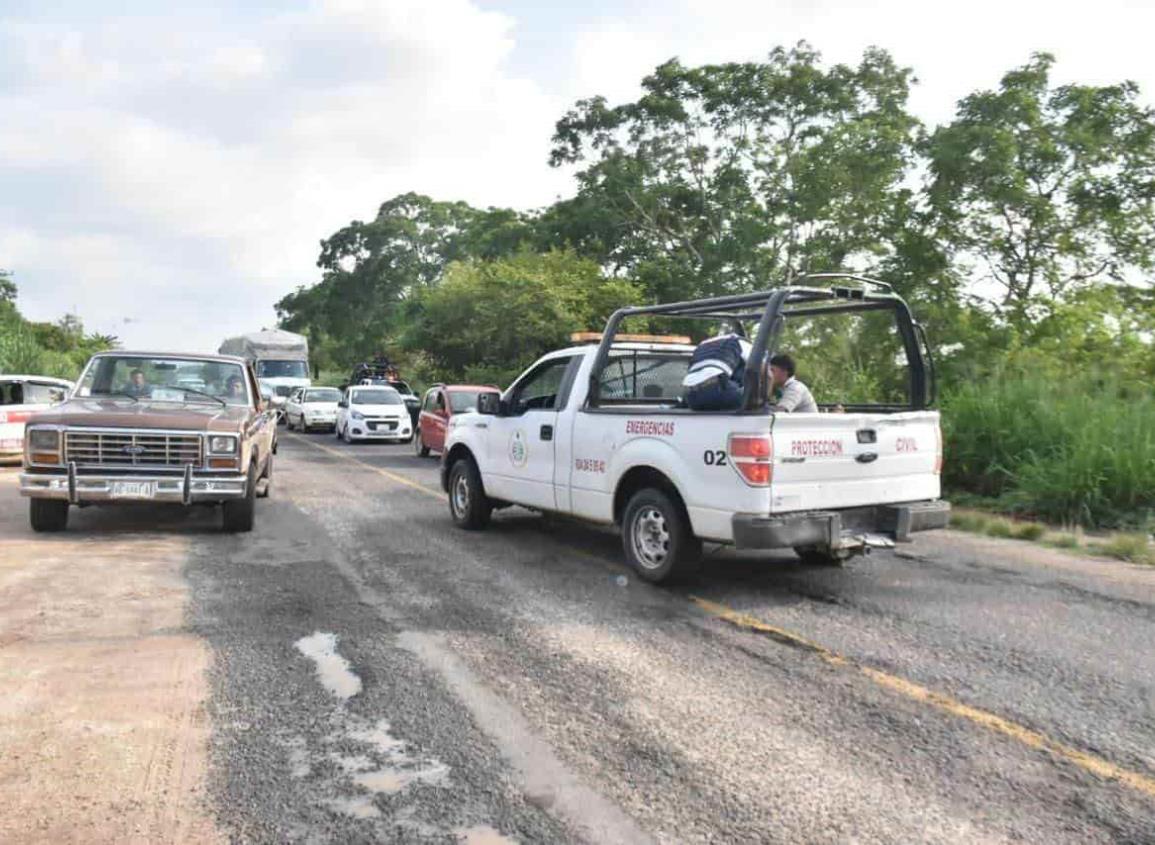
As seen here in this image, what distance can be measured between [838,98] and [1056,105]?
9.03 m

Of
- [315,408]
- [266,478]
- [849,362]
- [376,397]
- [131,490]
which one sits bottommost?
[266,478]

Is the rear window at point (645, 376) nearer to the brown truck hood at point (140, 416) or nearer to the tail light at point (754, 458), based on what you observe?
the tail light at point (754, 458)

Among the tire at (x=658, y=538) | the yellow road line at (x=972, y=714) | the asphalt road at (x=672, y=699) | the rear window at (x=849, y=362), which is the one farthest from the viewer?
the rear window at (x=849, y=362)

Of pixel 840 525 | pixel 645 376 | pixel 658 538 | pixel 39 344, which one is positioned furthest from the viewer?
pixel 39 344

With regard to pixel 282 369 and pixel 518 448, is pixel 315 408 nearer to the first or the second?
pixel 282 369

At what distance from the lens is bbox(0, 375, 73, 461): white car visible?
15.2m

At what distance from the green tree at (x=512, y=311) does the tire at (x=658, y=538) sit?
20984 mm

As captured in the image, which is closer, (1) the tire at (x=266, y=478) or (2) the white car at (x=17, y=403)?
(1) the tire at (x=266, y=478)

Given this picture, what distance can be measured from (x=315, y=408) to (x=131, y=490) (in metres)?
20.7

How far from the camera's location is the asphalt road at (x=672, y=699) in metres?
3.32

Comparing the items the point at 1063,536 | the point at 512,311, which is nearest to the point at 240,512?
the point at 1063,536

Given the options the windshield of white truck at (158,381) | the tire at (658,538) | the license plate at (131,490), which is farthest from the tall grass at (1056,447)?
the license plate at (131,490)

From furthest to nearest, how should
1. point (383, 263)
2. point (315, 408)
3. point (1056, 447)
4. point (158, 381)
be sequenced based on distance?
1. point (383, 263)
2. point (315, 408)
3. point (1056, 447)
4. point (158, 381)

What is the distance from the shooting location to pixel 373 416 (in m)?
24.0
